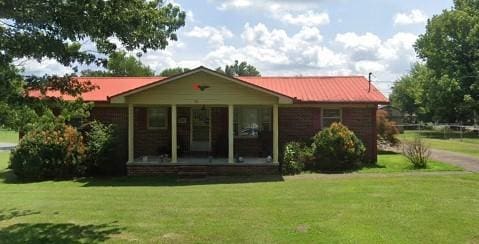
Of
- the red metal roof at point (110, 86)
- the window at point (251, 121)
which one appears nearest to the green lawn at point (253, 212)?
the window at point (251, 121)

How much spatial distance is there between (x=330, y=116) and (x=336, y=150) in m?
3.00

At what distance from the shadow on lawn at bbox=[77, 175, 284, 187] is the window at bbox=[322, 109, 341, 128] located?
4.74 metres

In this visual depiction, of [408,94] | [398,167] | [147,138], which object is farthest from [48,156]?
[408,94]

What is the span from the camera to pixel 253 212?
Result: 1135cm

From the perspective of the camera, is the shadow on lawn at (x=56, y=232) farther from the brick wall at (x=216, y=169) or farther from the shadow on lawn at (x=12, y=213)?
the brick wall at (x=216, y=169)

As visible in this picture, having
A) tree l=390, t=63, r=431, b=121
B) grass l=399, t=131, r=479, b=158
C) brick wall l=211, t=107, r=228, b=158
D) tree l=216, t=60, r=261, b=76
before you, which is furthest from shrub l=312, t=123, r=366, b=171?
tree l=216, t=60, r=261, b=76

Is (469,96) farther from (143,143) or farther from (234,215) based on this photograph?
(234,215)

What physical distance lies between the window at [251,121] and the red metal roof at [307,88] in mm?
1127

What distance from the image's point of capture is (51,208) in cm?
1234

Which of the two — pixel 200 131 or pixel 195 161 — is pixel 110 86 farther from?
pixel 195 161

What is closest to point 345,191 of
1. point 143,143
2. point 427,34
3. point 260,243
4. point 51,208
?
point 260,243

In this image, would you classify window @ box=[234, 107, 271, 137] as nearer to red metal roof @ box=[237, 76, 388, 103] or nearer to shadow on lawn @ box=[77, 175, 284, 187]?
red metal roof @ box=[237, 76, 388, 103]

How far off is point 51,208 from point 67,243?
3.74 m

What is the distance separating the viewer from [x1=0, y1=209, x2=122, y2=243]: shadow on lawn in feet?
29.8
